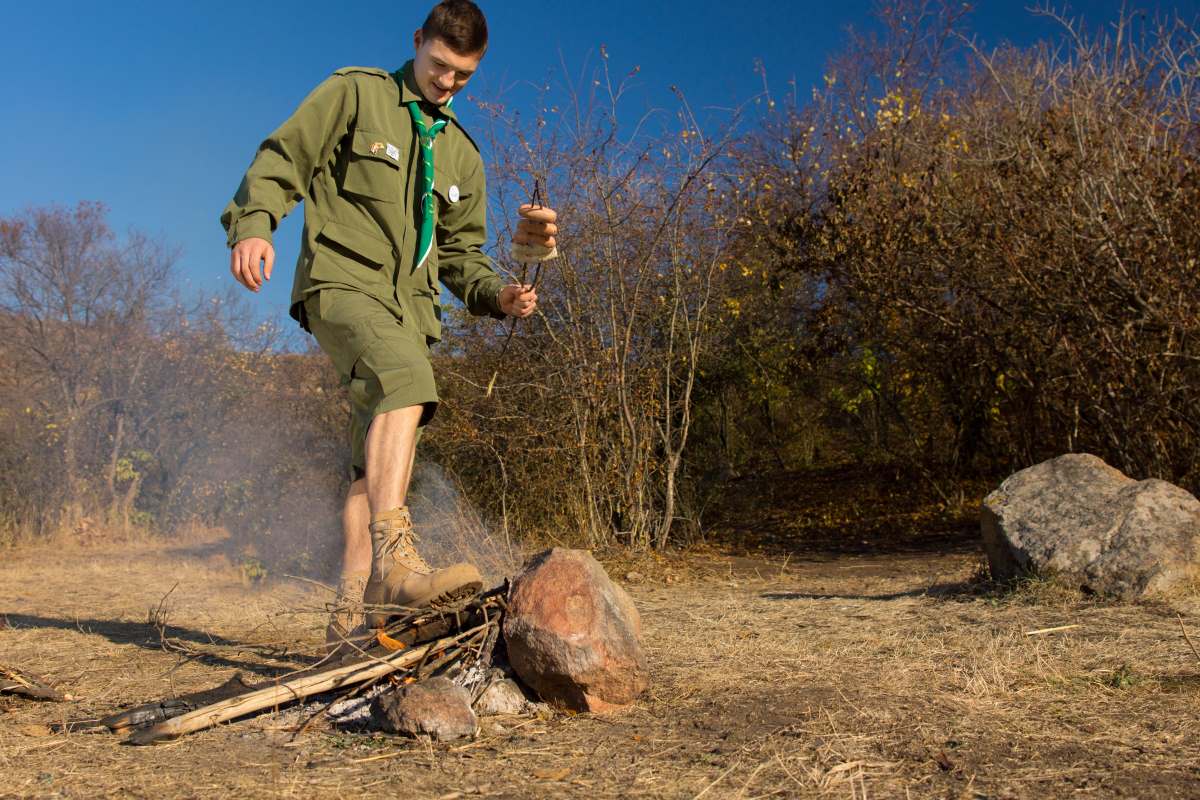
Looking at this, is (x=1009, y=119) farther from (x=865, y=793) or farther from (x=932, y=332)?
(x=865, y=793)

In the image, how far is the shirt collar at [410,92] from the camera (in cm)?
348

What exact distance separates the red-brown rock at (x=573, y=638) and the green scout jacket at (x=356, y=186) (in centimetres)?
117

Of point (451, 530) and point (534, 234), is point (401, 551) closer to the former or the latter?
point (534, 234)

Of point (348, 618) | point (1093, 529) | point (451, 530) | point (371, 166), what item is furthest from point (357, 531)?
point (451, 530)

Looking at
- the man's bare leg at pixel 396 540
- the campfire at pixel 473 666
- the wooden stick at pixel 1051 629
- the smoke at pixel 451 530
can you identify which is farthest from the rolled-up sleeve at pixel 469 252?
the smoke at pixel 451 530

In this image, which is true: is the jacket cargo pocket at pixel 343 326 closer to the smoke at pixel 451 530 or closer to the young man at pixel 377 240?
the young man at pixel 377 240

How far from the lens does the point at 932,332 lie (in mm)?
9062

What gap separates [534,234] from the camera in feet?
11.1

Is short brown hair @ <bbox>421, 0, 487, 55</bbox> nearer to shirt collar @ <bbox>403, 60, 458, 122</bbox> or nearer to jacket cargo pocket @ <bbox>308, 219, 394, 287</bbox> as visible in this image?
shirt collar @ <bbox>403, 60, 458, 122</bbox>

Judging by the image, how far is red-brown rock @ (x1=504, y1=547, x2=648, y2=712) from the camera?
2613mm

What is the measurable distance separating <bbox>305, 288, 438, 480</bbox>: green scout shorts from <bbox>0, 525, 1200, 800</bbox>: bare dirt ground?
2.42 feet

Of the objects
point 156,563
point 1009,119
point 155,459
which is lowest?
point 156,563

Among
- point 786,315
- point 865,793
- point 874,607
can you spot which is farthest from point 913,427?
point 865,793

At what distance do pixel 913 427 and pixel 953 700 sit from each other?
962 cm
